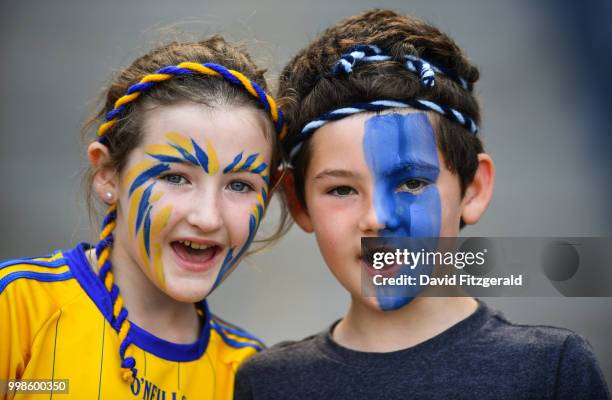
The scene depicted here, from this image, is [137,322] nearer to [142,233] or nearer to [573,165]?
[142,233]

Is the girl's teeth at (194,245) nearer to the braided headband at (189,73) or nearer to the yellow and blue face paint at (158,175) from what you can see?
the yellow and blue face paint at (158,175)

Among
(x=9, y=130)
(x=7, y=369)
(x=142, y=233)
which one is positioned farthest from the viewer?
(x=9, y=130)

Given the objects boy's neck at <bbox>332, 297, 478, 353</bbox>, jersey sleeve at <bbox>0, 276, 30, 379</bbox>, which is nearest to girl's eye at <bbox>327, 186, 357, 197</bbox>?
boy's neck at <bbox>332, 297, 478, 353</bbox>

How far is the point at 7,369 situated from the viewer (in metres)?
2.12

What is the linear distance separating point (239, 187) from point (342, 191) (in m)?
0.32

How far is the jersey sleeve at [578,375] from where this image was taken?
2.05 metres

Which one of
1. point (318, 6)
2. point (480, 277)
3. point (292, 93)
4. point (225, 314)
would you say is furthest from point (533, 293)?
point (318, 6)

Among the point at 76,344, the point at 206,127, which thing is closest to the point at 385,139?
the point at 206,127

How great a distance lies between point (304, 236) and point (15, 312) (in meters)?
3.32

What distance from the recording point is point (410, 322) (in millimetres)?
2311

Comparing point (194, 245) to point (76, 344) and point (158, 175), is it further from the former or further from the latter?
point (76, 344)

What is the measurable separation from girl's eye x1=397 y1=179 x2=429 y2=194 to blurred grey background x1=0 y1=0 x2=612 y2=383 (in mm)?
2398

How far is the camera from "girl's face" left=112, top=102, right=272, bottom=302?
7.34ft

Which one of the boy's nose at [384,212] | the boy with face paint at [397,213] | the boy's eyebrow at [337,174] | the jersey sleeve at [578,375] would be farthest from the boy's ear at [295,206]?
the jersey sleeve at [578,375]
